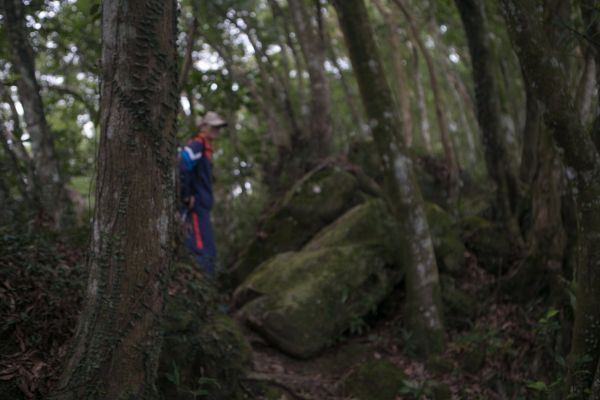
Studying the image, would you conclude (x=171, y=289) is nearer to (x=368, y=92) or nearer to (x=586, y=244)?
(x=368, y=92)

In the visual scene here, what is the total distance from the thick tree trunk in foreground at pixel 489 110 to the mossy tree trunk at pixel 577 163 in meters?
3.10

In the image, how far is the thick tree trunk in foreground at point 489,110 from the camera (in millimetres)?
7434

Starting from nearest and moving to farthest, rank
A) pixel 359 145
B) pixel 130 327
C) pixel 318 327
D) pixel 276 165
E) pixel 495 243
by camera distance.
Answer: pixel 130 327
pixel 318 327
pixel 495 243
pixel 359 145
pixel 276 165

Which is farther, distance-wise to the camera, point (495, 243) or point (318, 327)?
point (495, 243)

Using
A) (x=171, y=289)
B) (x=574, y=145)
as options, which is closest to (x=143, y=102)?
(x=171, y=289)

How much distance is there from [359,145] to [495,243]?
310 cm

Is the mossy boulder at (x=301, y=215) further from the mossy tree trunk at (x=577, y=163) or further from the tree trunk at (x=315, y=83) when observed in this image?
the mossy tree trunk at (x=577, y=163)

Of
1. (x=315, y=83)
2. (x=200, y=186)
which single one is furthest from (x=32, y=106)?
(x=315, y=83)

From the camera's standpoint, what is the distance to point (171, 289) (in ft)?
16.8

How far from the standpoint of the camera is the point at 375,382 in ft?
18.0

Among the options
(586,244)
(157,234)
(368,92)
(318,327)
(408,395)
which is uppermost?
(368,92)

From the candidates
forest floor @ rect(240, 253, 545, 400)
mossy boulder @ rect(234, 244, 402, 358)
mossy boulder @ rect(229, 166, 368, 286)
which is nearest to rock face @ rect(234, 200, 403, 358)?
mossy boulder @ rect(234, 244, 402, 358)

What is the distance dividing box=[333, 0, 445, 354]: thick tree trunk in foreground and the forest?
0.02 metres

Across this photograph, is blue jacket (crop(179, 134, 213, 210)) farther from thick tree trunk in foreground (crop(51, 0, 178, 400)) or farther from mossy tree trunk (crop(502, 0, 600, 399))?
mossy tree trunk (crop(502, 0, 600, 399))
